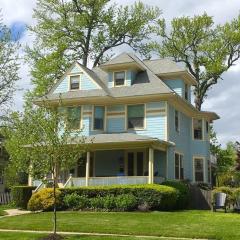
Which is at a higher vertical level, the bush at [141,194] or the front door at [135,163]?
the front door at [135,163]

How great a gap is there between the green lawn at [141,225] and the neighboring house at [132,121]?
6.65m

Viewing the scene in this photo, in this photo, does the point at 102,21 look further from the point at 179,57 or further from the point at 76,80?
the point at 76,80

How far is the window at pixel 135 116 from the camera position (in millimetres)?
29609

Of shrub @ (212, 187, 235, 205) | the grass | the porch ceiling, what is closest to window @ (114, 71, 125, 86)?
the porch ceiling

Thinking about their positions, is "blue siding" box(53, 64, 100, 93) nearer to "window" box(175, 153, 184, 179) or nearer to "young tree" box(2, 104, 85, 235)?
"window" box(175, 153, 184, 179)

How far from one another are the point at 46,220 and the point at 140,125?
11.4 meters

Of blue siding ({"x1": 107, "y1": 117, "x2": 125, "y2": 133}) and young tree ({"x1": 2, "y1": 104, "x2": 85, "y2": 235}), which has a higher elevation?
blue siding ({"x1": 107, "y1": 117, "x2": 125, "y2": 133})

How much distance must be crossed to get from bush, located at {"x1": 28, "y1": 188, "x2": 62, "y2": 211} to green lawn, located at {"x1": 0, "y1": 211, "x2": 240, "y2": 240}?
3560 mm

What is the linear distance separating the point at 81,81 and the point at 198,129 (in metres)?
9.42

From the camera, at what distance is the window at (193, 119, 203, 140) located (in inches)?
1332

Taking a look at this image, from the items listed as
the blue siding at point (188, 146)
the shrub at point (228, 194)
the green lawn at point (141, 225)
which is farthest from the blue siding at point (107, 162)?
the green lawn at point (141, 225)

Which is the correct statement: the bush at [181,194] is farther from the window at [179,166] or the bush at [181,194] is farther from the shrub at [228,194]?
the window at [179,166]

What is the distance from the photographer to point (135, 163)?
29.7 metres

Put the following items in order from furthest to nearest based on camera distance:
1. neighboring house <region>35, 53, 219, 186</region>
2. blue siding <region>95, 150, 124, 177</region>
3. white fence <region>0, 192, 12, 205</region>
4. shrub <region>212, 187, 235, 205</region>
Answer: white fence <region>0, 192, 12, 205</region> < blue siding <region>95, 150, 124, 177</region> < neighboring house <region>35, 53, 219, 186</region> < shrub <region>212, 187, 235, 205</region>
